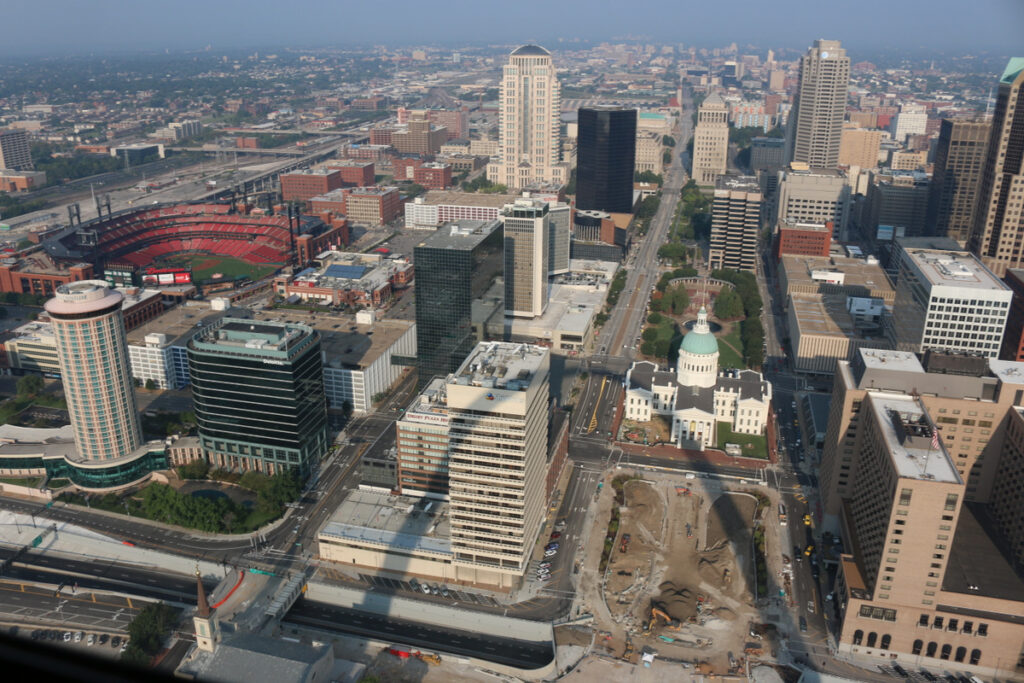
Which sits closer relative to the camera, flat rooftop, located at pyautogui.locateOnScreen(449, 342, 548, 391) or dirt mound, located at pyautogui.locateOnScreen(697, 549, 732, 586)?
flat rooftop, located at pyautogui.locateOnScreen(449, 342, 548, 391)

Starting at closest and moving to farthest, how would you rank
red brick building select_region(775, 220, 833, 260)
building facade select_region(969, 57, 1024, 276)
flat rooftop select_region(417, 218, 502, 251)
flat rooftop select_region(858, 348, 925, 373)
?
flat rooftop select_region(858, 348, 925, 373)
flat rooftop select_region(417, 218, 502, 251)
building facade select_region(969, 57, 1024, 276)
red brick building select_region(775, 220, 833, 260)

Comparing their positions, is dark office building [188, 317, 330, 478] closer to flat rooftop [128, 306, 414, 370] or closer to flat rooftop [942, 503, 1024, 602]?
flat rooftop [128, 306, 414, 370]

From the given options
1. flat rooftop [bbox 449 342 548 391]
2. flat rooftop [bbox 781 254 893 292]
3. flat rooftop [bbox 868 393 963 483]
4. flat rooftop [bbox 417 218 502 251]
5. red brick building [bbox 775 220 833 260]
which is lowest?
flat rooftop [bbox 781 254 893 292]

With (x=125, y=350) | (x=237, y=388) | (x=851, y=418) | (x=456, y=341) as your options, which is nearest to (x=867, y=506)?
(x=851, y=418)

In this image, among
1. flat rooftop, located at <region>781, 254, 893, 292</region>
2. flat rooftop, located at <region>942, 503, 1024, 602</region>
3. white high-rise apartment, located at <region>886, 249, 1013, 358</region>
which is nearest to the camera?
flat rooftop, located at <region>942, 503, 1024, 602</region>

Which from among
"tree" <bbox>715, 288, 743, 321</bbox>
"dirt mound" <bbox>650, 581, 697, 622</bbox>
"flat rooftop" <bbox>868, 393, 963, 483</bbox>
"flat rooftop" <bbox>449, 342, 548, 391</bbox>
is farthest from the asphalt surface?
"tree" <bbox>715, 288, 743, 321</bbox>

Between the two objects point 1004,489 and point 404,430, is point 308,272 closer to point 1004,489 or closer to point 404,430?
point 404,430

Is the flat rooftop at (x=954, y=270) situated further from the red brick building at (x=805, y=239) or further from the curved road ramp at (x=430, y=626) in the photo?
the curved road ramp at (x=430, y=626)
